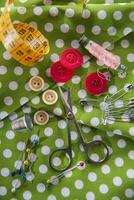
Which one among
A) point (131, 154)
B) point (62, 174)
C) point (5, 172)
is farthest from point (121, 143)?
point (5, 172)

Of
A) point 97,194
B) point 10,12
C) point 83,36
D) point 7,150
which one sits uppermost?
point 10,12

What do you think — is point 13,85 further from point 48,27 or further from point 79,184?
point 79,184

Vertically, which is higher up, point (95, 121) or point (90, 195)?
point (95, 121)

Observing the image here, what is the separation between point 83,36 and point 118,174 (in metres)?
0.28

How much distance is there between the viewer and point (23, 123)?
874mm

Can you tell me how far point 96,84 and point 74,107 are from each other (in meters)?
0.06

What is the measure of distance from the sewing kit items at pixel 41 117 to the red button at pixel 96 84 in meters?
0.10

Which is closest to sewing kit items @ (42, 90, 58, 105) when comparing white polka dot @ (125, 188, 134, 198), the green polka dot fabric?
the green polka dot fabric

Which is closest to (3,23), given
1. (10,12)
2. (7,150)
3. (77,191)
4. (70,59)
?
(10,12)

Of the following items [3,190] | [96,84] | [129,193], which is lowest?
[129,193]

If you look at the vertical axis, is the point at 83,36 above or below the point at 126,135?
above

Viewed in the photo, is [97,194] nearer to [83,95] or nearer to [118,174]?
[118,174]

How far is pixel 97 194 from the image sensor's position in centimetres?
88

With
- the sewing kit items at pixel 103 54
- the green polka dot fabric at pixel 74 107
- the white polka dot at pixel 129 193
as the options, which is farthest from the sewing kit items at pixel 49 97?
the white polka dot at pixel 129 193
